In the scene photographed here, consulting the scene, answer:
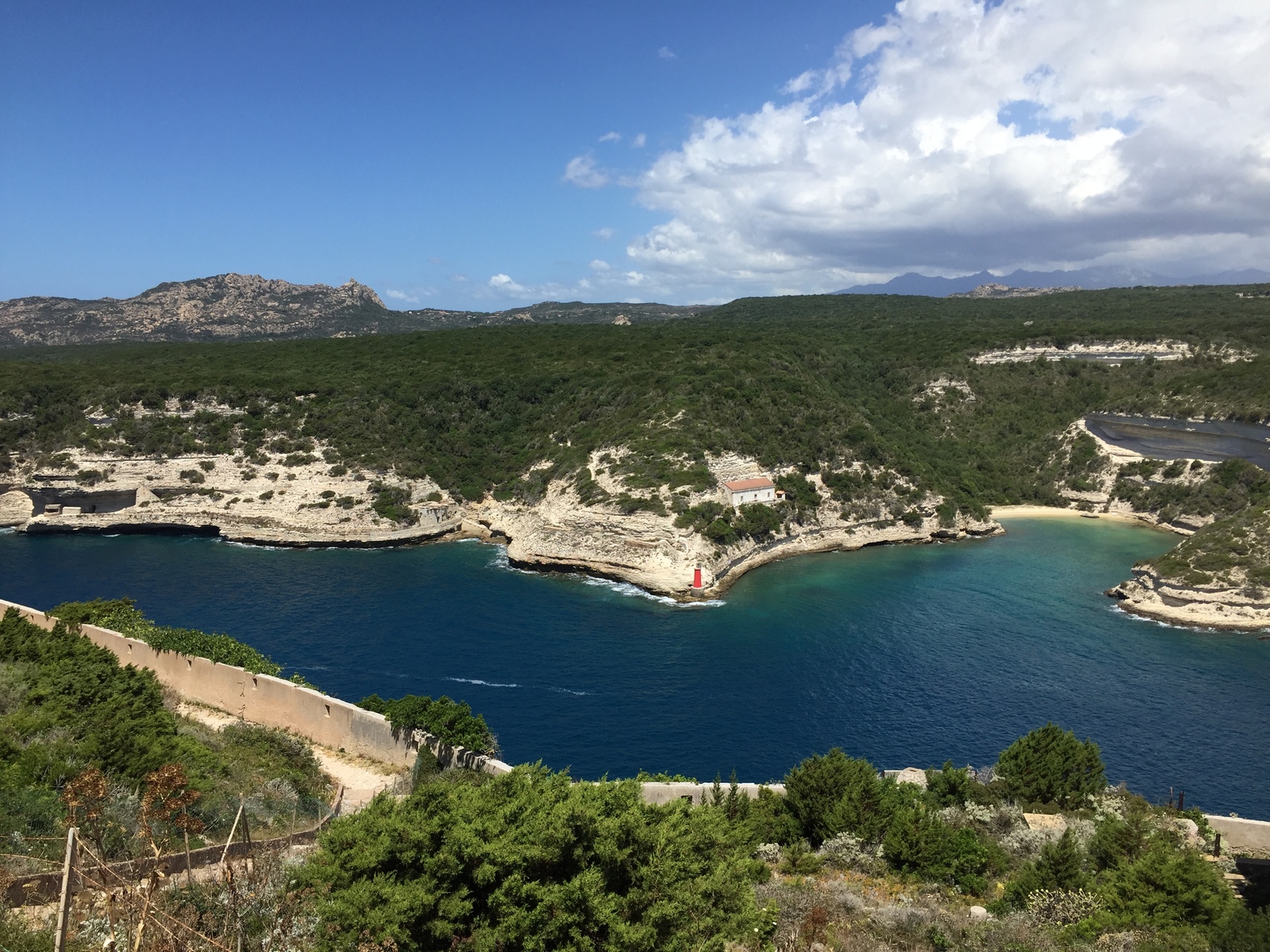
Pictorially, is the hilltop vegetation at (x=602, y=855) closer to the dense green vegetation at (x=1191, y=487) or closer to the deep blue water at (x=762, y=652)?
the deep blue water at (x=762, y=652)

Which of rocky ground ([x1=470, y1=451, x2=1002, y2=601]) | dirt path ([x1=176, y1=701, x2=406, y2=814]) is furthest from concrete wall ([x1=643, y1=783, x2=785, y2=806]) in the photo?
rocky ground ([x1=470, y1=451, x2=1002, y2=601])

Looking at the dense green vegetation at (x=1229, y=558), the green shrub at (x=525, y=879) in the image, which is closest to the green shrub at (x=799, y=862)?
the green shrub at (x=525, y=879)

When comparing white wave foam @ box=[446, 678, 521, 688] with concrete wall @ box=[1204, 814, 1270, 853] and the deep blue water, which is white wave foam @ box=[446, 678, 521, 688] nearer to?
the deep blue water

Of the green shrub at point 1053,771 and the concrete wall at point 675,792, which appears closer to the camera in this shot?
the concrete wall at point 675,792

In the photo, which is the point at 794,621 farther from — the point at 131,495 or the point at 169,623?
the point at 131,495

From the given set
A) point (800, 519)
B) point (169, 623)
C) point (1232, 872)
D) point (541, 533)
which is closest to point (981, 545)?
point (800, 519)

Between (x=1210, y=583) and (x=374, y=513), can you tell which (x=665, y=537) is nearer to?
(x=374, y=513)

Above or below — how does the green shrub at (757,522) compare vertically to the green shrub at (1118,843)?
below

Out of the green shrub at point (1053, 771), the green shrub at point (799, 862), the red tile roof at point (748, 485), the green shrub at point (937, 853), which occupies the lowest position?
the green shrub at point (1053, 771)
